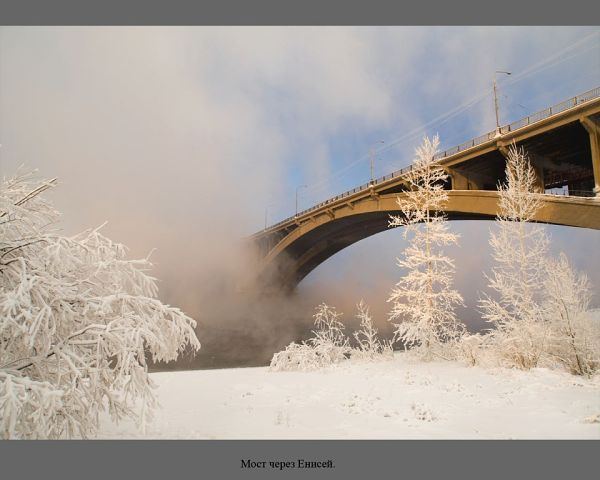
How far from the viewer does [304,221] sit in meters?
39.1

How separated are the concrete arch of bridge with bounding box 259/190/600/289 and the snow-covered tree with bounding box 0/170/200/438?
15000 mm

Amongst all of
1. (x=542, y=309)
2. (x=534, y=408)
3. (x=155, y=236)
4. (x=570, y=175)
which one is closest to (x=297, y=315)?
(x=155, y=236)

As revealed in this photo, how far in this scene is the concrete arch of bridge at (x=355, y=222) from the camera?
1368 cm

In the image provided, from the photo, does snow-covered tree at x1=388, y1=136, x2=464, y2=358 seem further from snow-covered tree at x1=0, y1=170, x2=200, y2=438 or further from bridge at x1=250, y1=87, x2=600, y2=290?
snow-covered tree at x1=0, y1=170, x2=200, y2=438

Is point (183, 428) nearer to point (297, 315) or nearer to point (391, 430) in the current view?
point (391, 430)

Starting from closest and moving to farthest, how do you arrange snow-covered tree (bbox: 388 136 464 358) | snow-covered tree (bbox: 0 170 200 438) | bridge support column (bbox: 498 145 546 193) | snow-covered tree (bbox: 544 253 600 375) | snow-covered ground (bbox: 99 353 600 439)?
A: snow-covered tree (bbox: 0 170 200 438)
snow-covered ground (bbox: 99 353 600 439)
snow-covered tree (bbox: 544 253 600 375)
snow-covered tree (bbox: 388 136 464 358)
bridge support column (bbox: 498 145 546 193)

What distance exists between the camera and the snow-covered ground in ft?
17.4

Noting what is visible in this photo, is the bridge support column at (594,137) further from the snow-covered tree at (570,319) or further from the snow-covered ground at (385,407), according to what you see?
the snow-covered ground at (385,407)

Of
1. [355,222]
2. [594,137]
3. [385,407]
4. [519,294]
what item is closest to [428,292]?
[519,294]

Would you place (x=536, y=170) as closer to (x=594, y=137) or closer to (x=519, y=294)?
(x=594, y=137)

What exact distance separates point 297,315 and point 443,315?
110 ft

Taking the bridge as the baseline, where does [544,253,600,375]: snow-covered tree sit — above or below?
below

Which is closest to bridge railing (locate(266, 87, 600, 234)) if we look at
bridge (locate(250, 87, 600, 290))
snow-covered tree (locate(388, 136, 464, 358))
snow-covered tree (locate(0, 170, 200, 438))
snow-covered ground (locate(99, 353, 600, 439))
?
bridge (locate(250, 87, 600, 290))

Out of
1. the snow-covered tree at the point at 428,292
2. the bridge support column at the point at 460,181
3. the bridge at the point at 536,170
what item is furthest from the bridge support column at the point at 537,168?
the snow-covered tree at the point at 428,292
